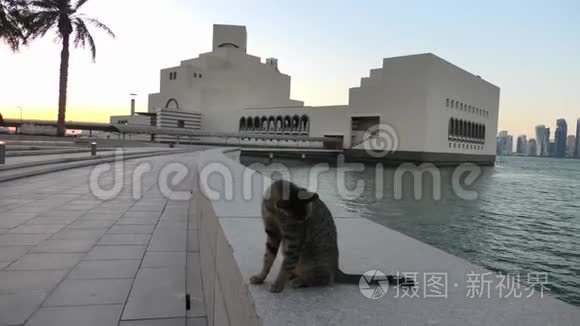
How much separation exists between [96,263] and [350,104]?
58309mm

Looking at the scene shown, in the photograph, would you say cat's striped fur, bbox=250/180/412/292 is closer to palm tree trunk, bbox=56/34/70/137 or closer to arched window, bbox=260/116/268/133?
palm tree trunk, bbox=56/34/70/137

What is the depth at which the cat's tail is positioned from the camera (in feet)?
6.60

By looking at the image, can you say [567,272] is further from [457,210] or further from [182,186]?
[182,186]

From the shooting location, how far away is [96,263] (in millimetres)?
4270

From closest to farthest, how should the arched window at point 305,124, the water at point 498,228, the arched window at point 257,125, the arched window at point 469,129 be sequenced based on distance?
the water at point 498,228
the arched window at point 469,129
the arched window at point 305,124
the arched window at point 257,125

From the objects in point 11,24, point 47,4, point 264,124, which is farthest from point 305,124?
point 11,24

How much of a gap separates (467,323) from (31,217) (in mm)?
6613

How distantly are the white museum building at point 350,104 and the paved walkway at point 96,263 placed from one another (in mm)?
50859

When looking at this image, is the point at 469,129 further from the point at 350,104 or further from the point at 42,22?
the point at 42,22

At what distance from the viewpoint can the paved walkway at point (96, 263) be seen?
3.17 meters

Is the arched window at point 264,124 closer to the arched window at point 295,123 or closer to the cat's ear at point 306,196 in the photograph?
the arched window at point 295,123

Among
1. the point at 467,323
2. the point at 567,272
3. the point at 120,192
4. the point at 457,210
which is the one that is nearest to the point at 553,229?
the point at 457,210

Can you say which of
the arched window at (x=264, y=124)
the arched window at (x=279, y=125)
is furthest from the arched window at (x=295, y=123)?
the arched window at (x=264, y=124)

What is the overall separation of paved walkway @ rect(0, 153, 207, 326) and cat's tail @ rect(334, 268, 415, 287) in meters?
1.67
